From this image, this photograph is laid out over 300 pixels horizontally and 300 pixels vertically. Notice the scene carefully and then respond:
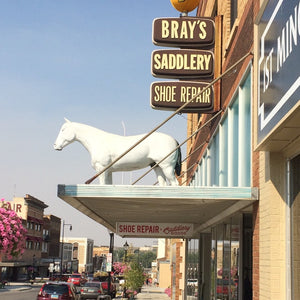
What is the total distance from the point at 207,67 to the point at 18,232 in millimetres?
38311

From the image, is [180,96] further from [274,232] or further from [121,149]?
[274,232]

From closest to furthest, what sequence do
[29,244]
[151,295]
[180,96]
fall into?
1. [180,96]
2. [151,295]
3. [29,244]

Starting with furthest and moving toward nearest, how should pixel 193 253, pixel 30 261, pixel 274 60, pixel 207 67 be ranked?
pixel 30 261, pixel 193 253, pixel 207 67, pixel 274 60

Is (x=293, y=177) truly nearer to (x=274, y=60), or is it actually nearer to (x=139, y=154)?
(x=274, y=60)

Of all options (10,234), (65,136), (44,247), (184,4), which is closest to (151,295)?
(10,234)

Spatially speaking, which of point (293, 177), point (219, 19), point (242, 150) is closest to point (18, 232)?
point (219, 19)

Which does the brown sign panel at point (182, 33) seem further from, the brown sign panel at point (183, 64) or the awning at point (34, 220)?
the awning at point (34, 220)

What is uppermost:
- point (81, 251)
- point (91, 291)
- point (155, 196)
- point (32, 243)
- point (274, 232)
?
point (32, 243)

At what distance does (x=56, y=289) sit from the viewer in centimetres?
2475

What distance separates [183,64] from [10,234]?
37.3m

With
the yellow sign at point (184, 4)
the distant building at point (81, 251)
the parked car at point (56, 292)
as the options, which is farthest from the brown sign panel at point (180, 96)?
the distant building at point (81, 251)

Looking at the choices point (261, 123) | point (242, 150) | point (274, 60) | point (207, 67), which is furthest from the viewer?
point (207, 67)

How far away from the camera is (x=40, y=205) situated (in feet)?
335

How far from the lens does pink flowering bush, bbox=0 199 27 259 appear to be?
4984 centimetres
